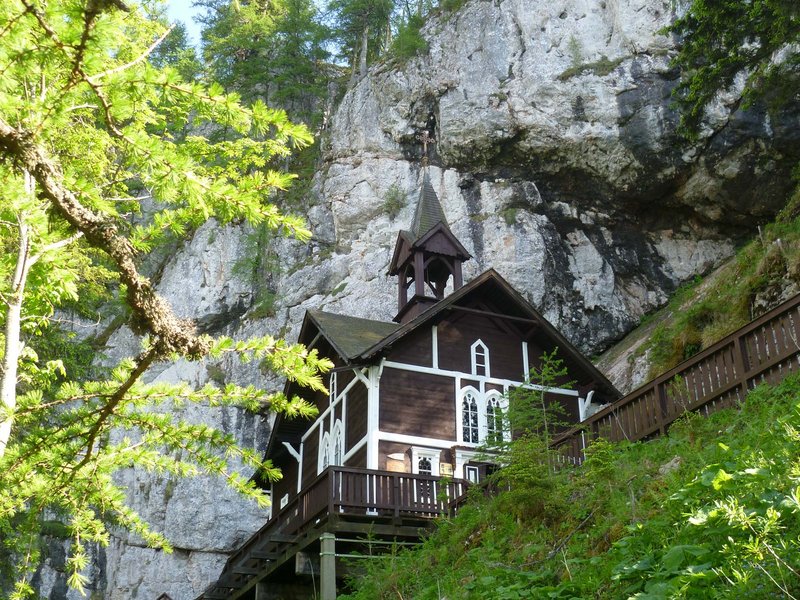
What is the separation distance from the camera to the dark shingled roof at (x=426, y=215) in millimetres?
27172

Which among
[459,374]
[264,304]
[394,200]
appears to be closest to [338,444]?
[459,374]

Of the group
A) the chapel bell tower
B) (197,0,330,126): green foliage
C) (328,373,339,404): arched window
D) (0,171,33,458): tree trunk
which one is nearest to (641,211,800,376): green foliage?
the chapel bell tower

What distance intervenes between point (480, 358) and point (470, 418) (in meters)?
1.86

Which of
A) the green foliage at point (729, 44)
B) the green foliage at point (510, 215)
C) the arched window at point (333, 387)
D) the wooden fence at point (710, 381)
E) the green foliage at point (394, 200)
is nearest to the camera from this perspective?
the wooden fence at point (710, 381)

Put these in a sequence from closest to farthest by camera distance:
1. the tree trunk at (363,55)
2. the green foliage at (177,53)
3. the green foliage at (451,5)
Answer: the green foliage at (451,5), the tree trunk at (363,55), the green foliage at (177,53)

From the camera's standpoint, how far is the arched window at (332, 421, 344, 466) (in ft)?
71.5

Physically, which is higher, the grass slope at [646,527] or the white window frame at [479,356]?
the white window frame at [479,356]

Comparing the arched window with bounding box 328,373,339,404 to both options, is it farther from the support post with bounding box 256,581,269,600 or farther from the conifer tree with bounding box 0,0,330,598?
the conifer tree with bounding box 0,0,330,598

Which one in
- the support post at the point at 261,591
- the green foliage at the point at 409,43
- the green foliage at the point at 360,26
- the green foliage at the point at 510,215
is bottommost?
the support post at the point at 261,591

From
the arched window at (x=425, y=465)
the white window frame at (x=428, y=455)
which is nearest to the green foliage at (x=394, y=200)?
the white window frame at (x=428, y=455)

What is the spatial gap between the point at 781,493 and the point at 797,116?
2713 centimetres

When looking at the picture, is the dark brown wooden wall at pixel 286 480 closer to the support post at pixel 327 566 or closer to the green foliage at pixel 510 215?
the support post at pixel 327 566

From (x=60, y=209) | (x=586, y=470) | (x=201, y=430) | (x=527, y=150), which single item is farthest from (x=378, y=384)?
(x=527, y=150)

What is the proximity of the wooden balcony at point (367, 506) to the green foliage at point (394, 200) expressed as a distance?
22736 millimetres
